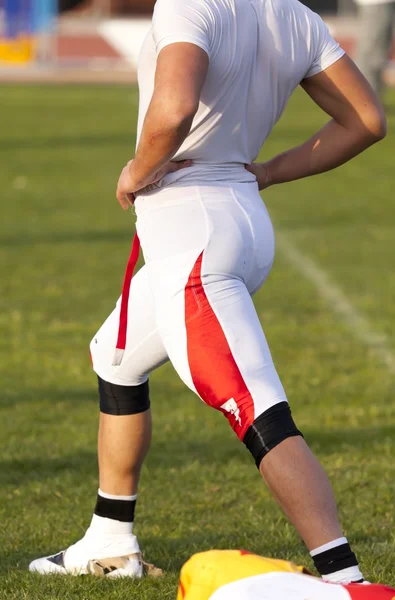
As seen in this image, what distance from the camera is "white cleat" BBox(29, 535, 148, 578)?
369 centimetres

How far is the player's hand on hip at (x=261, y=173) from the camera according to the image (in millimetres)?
3449

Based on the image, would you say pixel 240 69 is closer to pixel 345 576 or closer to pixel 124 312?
pixel 124 312

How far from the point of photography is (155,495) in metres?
4.70

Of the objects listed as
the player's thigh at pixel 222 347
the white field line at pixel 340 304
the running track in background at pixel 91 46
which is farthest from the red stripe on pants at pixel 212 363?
the running track in background at pixel 91 46

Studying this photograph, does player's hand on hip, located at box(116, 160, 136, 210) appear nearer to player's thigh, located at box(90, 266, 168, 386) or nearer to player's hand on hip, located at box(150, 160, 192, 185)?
player's hand on hip, located at box(150, 160, 192, 185)

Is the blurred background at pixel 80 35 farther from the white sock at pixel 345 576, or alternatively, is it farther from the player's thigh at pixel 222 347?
the white sock at pixel 345 576

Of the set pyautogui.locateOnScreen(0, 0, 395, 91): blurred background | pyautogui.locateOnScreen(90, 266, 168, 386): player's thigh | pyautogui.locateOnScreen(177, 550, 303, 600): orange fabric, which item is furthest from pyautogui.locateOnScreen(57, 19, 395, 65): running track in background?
pyautogui.locateOnScreen(177, 550, 303, 600): orange fabric

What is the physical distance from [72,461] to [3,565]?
52.7 inches

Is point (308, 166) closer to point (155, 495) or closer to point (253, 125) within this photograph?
point (253, 125)

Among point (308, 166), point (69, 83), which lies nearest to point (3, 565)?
point (308, 166)

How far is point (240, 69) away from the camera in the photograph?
3.10 meters

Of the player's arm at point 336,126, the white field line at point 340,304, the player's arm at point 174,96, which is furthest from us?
the white field line at point 340,304

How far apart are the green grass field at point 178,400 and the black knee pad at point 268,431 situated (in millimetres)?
777

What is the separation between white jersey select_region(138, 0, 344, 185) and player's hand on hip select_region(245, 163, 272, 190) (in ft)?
0.42
